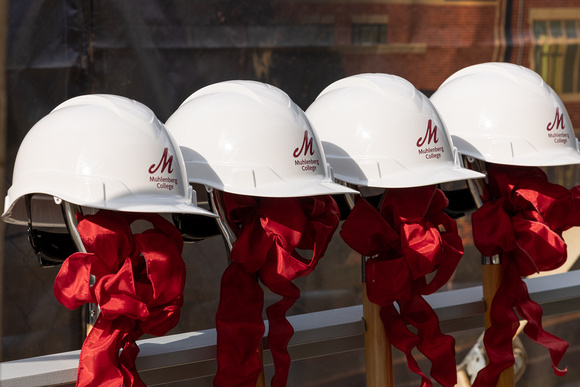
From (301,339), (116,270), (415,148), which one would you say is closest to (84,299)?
(116,270)

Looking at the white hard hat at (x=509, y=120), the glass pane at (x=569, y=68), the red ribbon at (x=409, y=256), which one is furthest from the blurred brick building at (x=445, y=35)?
the red ribbon at (x=409, y=256)

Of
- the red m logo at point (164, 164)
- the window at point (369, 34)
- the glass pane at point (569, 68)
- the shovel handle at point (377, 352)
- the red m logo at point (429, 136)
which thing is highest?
the red m logo at point (164, 164)

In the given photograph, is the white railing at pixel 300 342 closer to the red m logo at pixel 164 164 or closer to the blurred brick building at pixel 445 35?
the red m logo at pixel 164 164

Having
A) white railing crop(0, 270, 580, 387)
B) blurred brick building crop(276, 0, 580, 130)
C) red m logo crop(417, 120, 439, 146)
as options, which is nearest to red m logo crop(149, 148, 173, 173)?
white railing crop(0, 270, 580, 387)

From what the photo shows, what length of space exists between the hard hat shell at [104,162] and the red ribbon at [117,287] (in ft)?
0.18

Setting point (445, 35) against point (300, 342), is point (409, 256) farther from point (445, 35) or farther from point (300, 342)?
point (445, 35)

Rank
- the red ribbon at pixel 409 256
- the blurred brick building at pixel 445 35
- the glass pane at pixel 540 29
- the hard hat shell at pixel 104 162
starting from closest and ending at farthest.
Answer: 1. the hard hat shell at pixel 104 162
2. the red ribbon at pixel 409 256
3. the blurred brick building at pixel 445 35
4. the glass pane at pixel 540 29

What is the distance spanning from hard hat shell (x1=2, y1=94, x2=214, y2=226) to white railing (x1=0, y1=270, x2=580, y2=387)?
0.90ft

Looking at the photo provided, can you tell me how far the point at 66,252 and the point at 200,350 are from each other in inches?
11.2

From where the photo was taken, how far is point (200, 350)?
Answer: 1330 mm

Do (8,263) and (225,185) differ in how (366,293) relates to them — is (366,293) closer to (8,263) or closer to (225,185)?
(225,185)

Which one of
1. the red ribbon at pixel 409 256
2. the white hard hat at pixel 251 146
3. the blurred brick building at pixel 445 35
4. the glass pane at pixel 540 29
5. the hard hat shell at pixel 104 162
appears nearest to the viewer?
the hard hat shell at pixel 104 162

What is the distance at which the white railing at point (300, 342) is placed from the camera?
47.4 inches

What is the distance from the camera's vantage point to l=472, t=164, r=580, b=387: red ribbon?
1.50 metres
